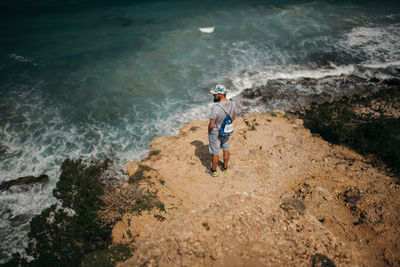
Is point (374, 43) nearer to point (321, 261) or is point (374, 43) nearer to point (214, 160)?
point (214, 160)

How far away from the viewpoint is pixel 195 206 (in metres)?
4.84

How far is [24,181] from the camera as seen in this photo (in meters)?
7.91

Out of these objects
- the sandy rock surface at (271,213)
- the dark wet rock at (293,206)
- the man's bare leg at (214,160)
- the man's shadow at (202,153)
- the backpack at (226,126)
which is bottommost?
the man's shadow at (202,153)

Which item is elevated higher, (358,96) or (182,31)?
(182,31)

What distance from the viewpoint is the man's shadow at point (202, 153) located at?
6.49 metres

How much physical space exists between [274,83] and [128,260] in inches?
468

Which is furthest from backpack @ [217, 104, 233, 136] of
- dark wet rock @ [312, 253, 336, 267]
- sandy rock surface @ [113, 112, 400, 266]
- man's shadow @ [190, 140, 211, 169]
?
dark wet rock @ [312, 253, 336, 267]

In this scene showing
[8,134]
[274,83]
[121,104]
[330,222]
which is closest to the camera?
[330,222]

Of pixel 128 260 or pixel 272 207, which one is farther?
pixel 272 207

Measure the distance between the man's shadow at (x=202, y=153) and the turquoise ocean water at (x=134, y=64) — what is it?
9.17 feet

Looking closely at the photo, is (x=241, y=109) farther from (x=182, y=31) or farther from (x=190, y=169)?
(x=182, y=31)

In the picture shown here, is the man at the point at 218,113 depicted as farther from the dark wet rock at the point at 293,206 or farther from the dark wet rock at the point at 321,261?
the dark wet rock at the point at 321,261

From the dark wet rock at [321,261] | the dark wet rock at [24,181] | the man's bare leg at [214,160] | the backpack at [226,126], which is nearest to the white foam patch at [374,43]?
the backpack at [226,126]

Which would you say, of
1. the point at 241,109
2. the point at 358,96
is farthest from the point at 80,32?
the point at 358,96
